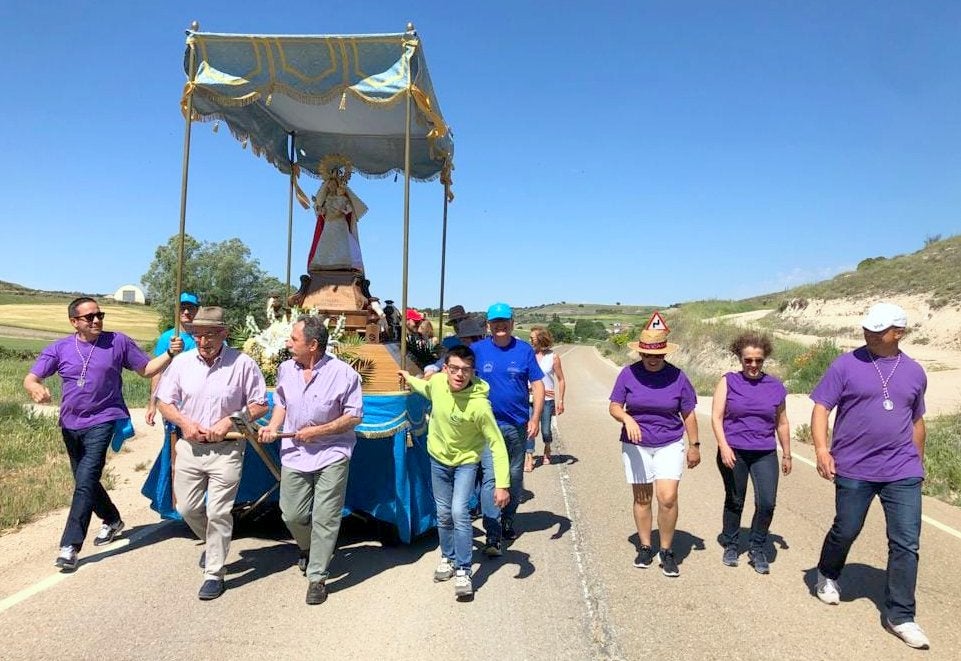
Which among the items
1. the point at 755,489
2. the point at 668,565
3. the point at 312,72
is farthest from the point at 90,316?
the point at 755,489

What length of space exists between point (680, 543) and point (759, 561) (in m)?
0.75

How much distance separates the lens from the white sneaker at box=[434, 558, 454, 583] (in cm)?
429

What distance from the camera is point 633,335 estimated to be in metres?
50.2

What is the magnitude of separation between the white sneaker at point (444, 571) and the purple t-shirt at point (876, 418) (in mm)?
2505

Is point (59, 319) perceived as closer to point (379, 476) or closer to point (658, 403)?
point (379, 476)

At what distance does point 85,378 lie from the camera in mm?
4586

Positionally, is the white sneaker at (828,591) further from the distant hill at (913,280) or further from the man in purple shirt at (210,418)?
the distant hill at (913,280)

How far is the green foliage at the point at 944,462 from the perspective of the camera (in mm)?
7145

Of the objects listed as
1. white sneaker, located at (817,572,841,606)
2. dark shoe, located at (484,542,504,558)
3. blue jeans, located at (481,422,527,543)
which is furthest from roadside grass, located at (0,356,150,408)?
white sneaker, located at (817,572,841,606)

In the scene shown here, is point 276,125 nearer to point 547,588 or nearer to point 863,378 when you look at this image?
point 547,588

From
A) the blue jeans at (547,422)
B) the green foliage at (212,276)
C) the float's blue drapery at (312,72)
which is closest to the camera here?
the float's blue drapery at (312,72)

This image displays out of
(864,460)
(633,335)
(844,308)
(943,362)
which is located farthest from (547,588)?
(633,335)

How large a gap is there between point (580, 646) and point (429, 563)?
1.58 meters

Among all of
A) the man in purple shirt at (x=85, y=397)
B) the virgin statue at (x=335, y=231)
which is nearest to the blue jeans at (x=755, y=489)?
the man in purple shirt at (x=85, y=397)
